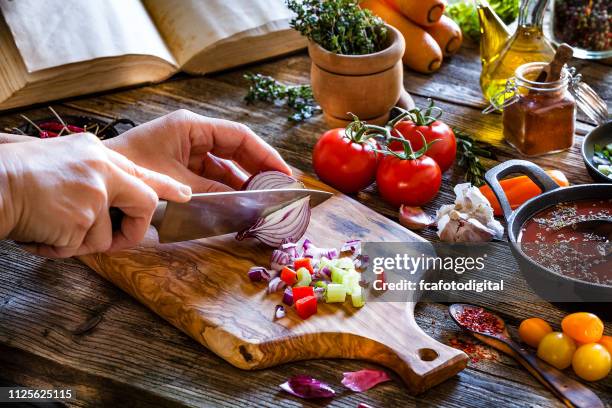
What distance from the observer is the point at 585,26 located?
8.25ft

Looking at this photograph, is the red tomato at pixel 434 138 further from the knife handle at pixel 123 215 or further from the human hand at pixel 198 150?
the knife handle at pixel 123 215

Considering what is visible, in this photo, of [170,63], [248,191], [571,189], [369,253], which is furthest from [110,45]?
[571,189]

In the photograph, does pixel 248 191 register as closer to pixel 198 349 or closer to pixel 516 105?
pixel 198 349

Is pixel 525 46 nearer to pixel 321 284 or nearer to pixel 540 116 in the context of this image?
pixel 540 116

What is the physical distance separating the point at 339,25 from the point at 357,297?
35.5 inches

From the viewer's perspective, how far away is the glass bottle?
229 centimetres

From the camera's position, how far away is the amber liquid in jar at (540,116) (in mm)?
2092

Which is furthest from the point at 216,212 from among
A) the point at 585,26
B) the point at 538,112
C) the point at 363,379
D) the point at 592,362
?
the point at 585,26

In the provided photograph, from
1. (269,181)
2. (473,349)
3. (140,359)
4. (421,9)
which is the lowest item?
(473,349)

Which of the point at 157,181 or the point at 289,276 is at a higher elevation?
the point at 157,181

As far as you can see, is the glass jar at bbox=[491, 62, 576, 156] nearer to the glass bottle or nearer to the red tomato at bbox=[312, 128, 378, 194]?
the glass bottle

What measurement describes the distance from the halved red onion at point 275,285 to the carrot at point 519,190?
615mm

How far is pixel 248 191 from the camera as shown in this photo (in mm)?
1698

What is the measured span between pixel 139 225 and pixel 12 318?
14.9 inches
